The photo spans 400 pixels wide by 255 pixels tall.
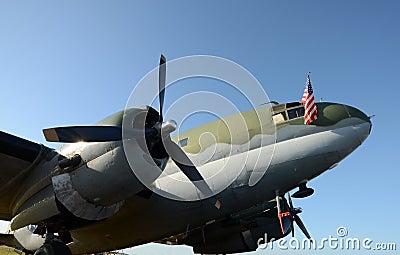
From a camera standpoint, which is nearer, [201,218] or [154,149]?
[154,149]

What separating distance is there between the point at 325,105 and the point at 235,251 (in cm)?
697

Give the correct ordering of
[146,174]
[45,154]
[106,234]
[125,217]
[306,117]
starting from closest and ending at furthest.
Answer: [146,174]
[45,154]
[306,117]
[125,217]
[106,234]

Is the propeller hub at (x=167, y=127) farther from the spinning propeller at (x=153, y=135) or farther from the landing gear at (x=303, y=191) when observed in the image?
the landing gear at (x=303, y=191)

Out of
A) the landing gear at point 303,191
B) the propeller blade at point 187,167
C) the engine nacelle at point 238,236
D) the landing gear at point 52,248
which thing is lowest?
the engine nacelle at point 238,236

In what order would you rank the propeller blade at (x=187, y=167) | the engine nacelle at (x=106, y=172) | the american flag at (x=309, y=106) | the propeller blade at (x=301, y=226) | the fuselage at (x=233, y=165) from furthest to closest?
the propeller blade at (x=301, y=226)
the american flag at (x=309, y=106)
the fuselage at (x=233, y=165)
the propeller blade at (x=187, y=167)
the engine nacelle at (x=106, y=172)

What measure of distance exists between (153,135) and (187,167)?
153 cm

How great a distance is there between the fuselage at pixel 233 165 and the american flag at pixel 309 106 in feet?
0.49

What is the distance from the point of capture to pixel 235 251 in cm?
1413

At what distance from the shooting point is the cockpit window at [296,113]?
35.3ft

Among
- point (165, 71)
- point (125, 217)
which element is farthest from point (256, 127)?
point (125, 217)

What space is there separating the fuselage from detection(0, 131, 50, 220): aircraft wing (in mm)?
515

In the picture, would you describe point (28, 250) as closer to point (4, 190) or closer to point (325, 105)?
point (4, 190)

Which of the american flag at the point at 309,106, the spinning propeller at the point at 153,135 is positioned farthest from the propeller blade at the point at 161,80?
the american flag at the point at 309,106

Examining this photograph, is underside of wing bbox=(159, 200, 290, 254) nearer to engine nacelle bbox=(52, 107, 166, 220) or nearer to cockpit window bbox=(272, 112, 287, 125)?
cockpit window bbox=(272, 112, 287, 125)
